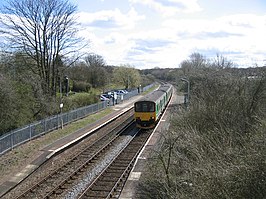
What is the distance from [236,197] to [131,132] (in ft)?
67.9

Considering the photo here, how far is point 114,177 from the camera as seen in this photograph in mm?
15477

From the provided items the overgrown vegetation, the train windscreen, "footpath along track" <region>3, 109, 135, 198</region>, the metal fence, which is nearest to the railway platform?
"footpath along track" <region>3, 109, 135, 198</region>

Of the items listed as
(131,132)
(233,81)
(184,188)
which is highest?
(233,81)

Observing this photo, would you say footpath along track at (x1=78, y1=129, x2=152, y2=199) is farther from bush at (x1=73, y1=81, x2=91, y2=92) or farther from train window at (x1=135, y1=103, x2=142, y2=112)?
bush at (x1=73, y1=81, x2=91, y2=92)

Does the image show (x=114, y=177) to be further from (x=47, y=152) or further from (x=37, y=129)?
(x=37, y=129)

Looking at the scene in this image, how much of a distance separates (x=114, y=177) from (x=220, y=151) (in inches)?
295

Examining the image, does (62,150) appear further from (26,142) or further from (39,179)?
(39,179)

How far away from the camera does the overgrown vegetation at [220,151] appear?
6898 mm

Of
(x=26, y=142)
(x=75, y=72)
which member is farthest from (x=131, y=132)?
(x=75, y=72)

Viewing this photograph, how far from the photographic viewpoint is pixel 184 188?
9.30 metres

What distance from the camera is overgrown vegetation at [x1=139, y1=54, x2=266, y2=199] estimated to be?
690 centimetres

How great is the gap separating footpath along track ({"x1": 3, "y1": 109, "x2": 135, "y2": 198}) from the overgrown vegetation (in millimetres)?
3450

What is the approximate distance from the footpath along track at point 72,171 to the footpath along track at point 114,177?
3.20 feet

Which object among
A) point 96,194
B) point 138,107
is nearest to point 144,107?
point 138,107
